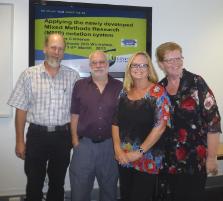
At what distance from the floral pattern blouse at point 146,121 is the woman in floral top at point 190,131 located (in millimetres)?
78

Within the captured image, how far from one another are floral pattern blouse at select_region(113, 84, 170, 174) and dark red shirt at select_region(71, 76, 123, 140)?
30 cm

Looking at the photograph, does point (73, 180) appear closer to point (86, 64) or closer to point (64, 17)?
point (86, 64)

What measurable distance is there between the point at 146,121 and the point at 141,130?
0.07 meters

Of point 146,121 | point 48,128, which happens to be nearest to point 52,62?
point 48,128

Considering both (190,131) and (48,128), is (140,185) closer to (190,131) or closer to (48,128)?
(190,131)

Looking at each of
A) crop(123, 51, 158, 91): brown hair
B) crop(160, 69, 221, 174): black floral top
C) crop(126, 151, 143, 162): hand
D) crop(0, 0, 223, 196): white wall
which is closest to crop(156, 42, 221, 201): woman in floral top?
crop(160, 69, 221, 174): black floral top

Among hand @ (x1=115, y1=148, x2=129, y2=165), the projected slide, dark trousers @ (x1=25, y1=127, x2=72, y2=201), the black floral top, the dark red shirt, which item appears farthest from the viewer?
the projected slide

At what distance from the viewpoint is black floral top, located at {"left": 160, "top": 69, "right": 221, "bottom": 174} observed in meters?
1.81

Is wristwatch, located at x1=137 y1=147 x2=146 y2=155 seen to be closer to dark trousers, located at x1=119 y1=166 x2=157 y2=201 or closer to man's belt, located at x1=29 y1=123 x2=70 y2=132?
dark trousers, located at x1=119 y1=166 x2=157 y2=201

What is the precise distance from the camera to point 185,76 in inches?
74.7

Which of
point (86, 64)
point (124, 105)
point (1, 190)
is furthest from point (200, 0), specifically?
point (1, 190)

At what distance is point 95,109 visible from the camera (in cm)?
221

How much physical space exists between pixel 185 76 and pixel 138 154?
2.02ft

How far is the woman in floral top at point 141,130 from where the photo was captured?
1860mm
